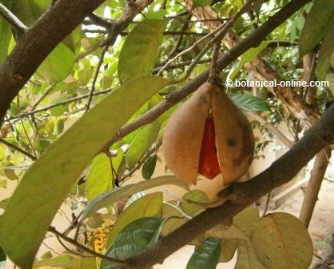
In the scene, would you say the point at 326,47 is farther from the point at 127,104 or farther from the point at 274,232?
the point at 127,104

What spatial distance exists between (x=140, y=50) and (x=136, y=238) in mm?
255

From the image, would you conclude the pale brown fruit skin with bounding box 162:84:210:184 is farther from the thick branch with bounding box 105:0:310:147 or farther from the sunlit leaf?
the sunlit leaf

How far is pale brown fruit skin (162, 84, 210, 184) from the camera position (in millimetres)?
365

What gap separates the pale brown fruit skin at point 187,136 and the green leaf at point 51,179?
5 cm

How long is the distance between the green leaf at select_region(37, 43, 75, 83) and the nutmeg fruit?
225 millimetres

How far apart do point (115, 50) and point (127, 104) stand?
896 mm

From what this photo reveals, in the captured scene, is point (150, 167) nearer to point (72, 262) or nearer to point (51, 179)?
point (72, 262)

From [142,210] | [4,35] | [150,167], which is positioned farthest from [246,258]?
[4,35]

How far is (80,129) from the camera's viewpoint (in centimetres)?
31

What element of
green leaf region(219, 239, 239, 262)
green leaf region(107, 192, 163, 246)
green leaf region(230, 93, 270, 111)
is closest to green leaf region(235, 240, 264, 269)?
green leaf region(219, 239, 239, 262)

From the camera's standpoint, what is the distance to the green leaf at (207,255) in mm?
538

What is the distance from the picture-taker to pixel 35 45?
12.7 inches

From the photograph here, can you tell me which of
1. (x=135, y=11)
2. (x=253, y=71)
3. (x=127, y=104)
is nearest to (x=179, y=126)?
(x=127, y=104)

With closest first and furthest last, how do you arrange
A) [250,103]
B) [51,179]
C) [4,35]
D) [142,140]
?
[51,179]
[4,35]
[142,140]
[250,103]
